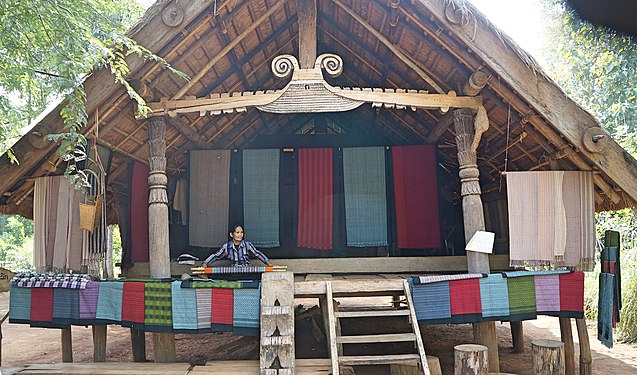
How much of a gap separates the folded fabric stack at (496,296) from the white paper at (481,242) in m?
0.35

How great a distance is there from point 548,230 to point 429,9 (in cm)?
288

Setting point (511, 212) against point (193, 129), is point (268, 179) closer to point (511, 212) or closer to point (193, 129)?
point (193, 129)

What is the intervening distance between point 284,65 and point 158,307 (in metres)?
2.95

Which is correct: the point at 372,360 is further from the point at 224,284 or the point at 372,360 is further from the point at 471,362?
the point at 224,284

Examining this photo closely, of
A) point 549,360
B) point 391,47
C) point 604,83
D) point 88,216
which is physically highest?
point 604,83

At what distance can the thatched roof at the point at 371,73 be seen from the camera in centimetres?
519

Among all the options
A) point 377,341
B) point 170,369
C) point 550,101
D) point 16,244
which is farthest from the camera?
point 16,244

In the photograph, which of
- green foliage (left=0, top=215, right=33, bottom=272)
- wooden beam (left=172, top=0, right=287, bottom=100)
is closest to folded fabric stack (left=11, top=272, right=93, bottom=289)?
wooden beam (left=172, top=0, right=287, bottom=100)

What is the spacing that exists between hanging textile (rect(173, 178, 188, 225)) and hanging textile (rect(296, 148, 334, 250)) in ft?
7.40

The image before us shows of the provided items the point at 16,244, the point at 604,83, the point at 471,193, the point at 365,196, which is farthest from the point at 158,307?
the point at 16,244

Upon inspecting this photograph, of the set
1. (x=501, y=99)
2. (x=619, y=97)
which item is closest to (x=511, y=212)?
(x=501, y=99)

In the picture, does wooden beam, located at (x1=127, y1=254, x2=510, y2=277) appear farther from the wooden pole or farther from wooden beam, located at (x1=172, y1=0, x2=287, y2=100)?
wooden beam, located at (x1=172, y1=0, x2=287, y2=100)

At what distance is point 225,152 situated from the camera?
26.9ft

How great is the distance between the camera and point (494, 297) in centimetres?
514
